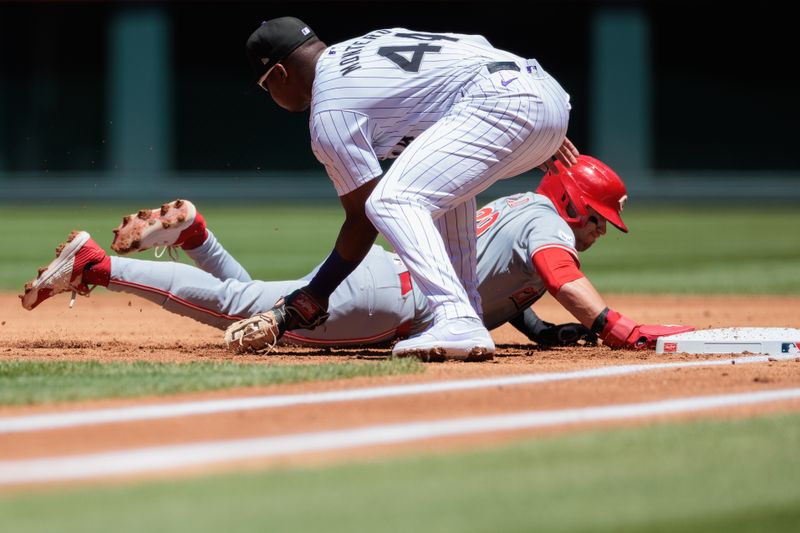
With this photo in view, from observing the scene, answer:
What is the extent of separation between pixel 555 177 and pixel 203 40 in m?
20.1

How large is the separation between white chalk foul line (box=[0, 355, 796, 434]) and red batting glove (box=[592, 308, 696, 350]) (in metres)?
0.60

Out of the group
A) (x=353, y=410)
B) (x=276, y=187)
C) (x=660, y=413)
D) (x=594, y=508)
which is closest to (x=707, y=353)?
(x=660, y=413)

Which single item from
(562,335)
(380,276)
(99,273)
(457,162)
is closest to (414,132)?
(457,162)

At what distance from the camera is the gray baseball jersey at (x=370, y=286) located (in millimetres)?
5375

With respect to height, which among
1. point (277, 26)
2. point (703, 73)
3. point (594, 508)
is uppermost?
point (703, 73)

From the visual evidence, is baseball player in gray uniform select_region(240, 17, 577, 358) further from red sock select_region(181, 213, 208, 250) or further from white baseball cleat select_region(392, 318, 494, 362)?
red sock select_region(181, 213, 208, 250)

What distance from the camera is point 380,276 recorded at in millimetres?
5422

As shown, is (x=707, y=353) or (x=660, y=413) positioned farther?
(x=707, y=353)

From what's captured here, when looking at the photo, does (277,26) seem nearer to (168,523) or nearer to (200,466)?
(200,466)

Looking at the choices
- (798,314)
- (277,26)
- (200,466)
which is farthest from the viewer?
(798,314)

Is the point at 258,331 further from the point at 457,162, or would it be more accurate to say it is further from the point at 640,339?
the point at 640,339

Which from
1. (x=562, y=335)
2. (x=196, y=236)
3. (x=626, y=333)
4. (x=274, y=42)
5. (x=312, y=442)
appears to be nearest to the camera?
(x=312, y=442)

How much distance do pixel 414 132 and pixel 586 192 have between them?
0.99 metres

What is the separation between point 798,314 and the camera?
747cm
